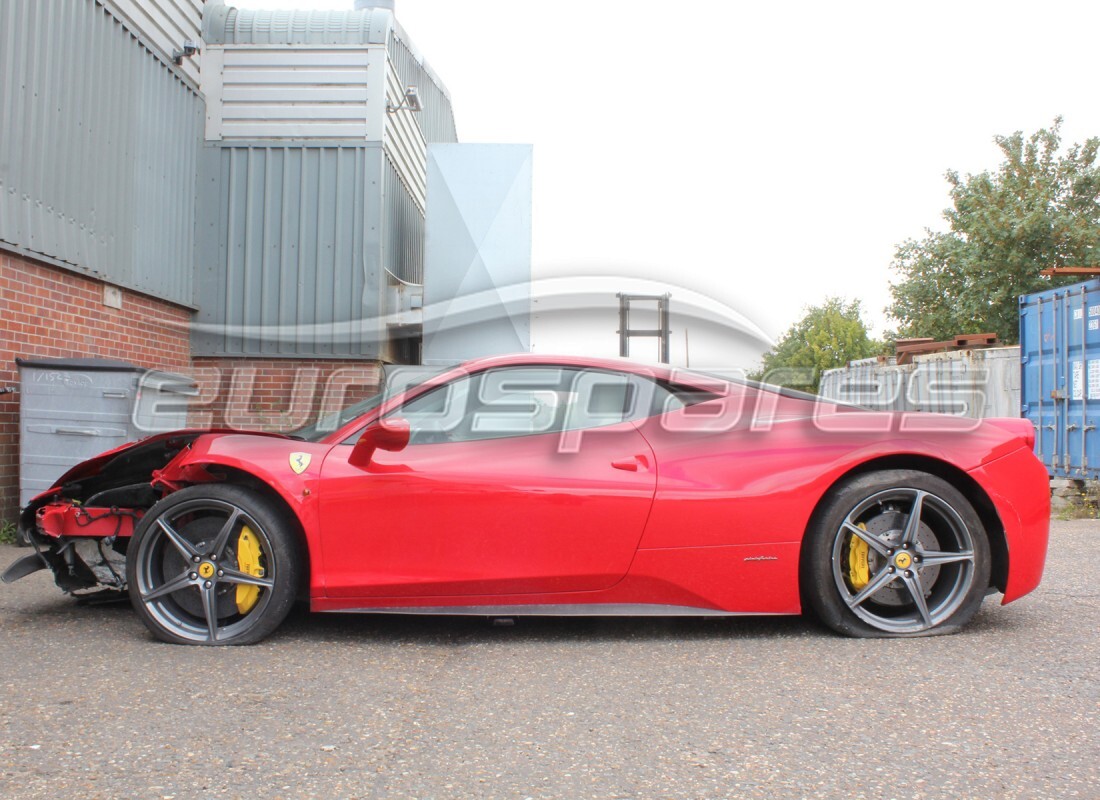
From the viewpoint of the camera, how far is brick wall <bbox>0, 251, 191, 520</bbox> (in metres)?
7.00

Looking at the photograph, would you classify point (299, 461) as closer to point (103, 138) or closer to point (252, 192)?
point (103, 138)

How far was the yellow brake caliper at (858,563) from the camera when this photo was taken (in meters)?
3.72

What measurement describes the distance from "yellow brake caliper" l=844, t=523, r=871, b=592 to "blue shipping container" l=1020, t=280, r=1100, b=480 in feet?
26.4

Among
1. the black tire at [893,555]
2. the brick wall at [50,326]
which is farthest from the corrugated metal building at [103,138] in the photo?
the black tire at [893,555]

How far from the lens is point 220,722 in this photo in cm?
275

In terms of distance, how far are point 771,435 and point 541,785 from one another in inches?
76.1

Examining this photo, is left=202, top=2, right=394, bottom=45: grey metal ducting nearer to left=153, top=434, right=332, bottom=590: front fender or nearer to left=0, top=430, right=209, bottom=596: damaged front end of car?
left=0, top=430, right=209, bottom=596: damaged front end of car

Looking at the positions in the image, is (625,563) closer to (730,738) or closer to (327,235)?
(730,738)

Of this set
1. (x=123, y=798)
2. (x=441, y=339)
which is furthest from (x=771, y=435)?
(x=441, y=339)

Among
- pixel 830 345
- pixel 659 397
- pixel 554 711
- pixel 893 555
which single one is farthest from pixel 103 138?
pixel 830 345

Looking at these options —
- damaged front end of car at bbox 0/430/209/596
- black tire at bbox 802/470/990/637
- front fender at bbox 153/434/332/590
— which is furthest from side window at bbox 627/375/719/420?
damaged front end of car at bbox 0/430/209/596

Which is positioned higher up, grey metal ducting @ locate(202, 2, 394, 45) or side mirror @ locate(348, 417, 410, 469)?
grey metal ducting @ locate(202, 2, 394, 45)

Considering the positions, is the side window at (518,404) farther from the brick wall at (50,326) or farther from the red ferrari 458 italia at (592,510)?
the brick wall at (50,326)

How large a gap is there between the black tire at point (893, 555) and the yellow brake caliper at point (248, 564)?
2.26m
